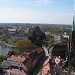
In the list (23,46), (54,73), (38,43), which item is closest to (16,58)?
(54,73)

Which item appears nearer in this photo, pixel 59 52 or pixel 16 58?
pixel 16 58

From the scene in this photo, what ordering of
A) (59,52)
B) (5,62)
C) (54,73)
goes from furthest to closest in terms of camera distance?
(59,52) < (5,62) < (54,73)

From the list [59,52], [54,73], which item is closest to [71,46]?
[54,73]

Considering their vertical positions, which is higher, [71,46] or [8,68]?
[71,46]

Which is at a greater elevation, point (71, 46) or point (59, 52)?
point (71, 46)

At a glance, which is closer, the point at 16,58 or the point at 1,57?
the point at 16,58

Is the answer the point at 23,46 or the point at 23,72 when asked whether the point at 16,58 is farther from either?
the point at 23,46

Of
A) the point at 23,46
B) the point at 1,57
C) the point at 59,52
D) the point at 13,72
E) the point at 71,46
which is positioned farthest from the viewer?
the point at 23,46

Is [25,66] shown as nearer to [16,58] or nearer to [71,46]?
[16,58]

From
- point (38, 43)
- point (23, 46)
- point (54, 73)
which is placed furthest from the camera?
point (38, 43)
